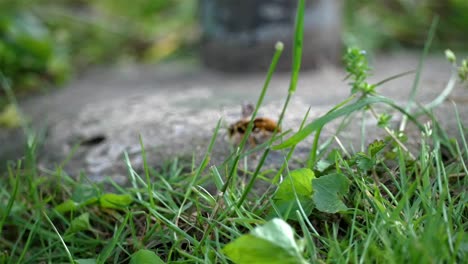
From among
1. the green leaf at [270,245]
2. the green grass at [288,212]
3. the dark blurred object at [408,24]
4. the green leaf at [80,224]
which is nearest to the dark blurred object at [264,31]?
the dark blurred object at [408,24]

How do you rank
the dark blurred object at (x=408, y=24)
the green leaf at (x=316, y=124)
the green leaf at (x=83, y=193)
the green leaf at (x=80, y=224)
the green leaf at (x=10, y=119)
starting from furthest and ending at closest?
the dark blurred object at (x=408, y=24), the green leaf at (x=10, y=119), the green leaf at (x=83, y=193), the green leaf at (x=80, y=224), the green leaf at (x=316, y=124)

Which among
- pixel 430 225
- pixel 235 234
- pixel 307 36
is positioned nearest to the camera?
pixel 430 225

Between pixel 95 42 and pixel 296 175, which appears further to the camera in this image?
pixel 95 42

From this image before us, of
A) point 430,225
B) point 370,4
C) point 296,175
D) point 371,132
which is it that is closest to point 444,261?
point 430,225

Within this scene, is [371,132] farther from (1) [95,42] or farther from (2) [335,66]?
(1) [95,42]

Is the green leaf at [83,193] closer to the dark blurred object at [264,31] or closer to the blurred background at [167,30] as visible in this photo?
the blurred background at [167,30]

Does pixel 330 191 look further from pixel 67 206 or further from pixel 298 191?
pixel 67 206
